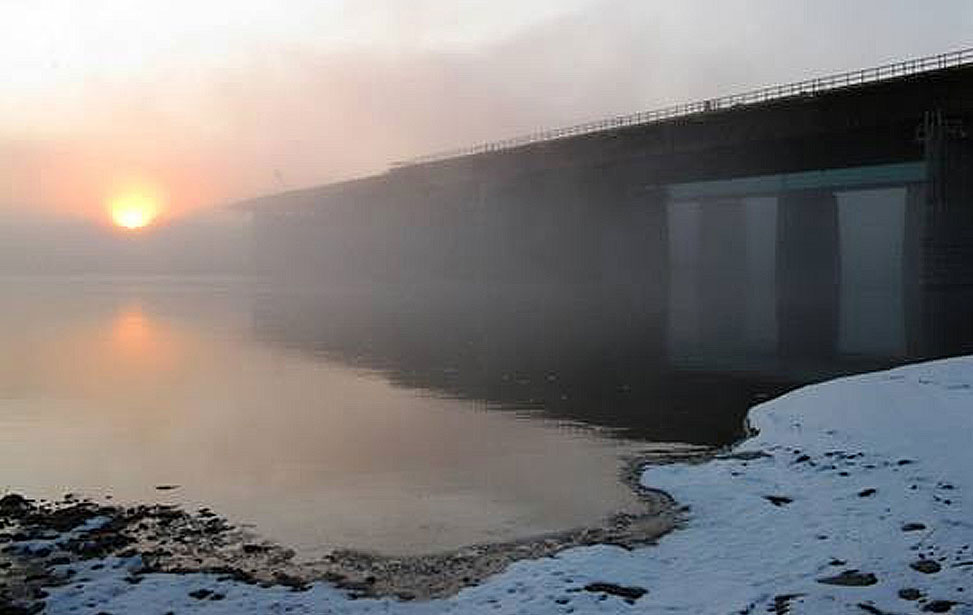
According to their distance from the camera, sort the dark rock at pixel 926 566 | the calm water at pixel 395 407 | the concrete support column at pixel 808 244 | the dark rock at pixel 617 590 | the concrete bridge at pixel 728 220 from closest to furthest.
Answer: the dark rock at pixel 926 566 → the dark rock at pixel 617 590 → the calm water at pixel 395 407 → the concrete bridge at pixel 728 220 → the concrete support column at pixel 808 244

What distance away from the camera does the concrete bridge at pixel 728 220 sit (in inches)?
2485

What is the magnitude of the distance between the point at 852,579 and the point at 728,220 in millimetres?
163197

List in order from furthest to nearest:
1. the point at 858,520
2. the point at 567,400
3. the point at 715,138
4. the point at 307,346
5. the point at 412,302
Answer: the point at 412,302 < the point at 715,138 < the point at 307,346 < the point at 567,400 < the point at 858,520

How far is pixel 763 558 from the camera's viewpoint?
12812 millimetres

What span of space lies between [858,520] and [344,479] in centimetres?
1104

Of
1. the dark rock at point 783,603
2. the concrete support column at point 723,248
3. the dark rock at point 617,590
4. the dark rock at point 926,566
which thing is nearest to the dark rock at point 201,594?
the dark rock at point 617,590

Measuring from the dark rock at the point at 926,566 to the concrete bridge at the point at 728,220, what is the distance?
31.7 metres

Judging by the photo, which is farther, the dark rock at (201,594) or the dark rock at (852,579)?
the dark rock at (201,594)

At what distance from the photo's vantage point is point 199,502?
18.4 metres

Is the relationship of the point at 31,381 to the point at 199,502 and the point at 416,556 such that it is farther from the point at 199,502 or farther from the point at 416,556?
the point at 416,556

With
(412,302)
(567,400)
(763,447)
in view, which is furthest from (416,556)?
(412,302)

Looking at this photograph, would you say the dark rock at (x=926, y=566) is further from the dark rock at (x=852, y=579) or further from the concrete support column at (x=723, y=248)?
the concrete support column at (x=723, y=248)

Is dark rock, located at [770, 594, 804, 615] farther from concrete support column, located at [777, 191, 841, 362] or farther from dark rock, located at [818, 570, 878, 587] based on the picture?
concrete support column, located at [777, 191, 841, 362]

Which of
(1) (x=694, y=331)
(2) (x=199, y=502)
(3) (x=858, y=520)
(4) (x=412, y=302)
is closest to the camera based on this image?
(3) (x=858, y=520)
